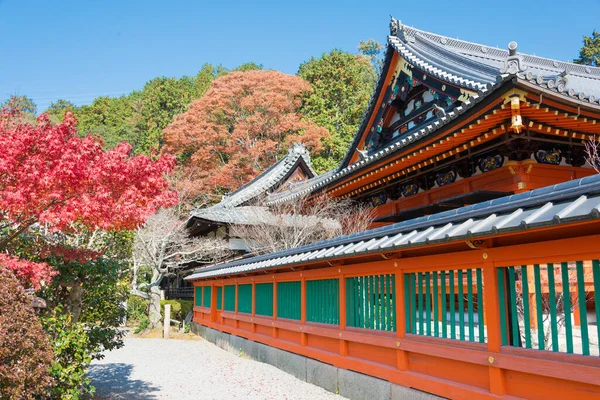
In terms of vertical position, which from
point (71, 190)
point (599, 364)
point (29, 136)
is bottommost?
point (599, 364)

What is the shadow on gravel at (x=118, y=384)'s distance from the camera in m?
8.16

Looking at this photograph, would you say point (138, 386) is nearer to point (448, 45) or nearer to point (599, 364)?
point (599, 364)

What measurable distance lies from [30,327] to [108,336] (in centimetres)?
258

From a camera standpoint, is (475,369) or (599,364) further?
(475,369)

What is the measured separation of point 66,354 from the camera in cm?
639

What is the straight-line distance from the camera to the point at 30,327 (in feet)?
16.4

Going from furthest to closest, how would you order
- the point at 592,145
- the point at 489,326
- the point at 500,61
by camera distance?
the point at 500,61 → the point at 592,145 → the point at 489,326

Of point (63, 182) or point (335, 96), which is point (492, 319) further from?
point (335, 96)

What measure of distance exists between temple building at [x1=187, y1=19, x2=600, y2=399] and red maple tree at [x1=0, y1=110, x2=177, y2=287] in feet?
9.78

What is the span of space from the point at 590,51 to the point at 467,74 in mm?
36344

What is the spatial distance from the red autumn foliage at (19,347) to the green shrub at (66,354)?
38.5 inches

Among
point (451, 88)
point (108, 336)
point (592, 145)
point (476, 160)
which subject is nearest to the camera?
point (108, 336)

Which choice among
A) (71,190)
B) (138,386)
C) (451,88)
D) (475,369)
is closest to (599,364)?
(475,369)

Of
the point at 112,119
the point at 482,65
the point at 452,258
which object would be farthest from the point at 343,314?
the point at 112,119
